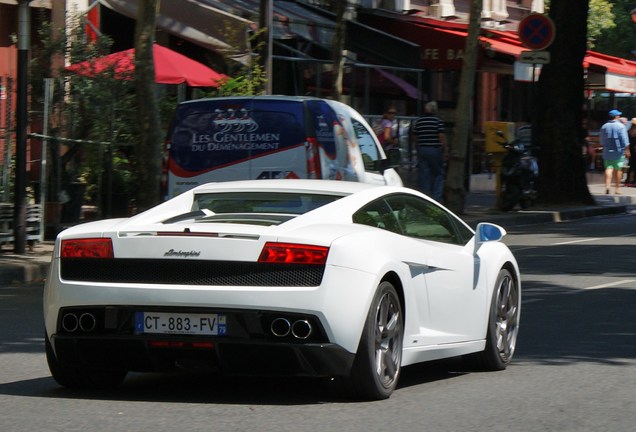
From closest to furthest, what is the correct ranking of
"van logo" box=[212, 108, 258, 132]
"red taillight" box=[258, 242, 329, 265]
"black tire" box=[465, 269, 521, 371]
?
"red taillight" box=[258, 242, 329, 265]
"black tire" box=[465, 269, 521, 371]
"van logo" box=[212, 108, 258, 132]

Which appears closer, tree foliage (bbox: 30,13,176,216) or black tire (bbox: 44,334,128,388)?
black tire (bbox: 44,334,128,388)

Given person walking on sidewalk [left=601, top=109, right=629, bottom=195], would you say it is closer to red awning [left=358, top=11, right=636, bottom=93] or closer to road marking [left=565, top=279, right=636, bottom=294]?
red awning [left=358, top=11, right=636, bottom=93]

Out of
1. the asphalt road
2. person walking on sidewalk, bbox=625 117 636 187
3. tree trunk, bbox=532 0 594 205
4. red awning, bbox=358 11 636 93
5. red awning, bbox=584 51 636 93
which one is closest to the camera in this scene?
the asphalt road

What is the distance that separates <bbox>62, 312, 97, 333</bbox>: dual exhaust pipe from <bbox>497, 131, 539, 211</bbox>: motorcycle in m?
18.8

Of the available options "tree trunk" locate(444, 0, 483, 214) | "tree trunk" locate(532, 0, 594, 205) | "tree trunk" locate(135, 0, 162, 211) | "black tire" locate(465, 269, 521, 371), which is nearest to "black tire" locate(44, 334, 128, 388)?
"black tire" locate(465, 269, 521, 371)

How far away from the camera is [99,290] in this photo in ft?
24.5

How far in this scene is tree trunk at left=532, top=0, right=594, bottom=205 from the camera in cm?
2738

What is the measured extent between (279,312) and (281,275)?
19 centimetres

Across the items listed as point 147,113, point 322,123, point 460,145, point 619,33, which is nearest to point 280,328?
point 322,123

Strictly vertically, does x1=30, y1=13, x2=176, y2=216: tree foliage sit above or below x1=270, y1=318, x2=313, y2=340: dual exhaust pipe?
above

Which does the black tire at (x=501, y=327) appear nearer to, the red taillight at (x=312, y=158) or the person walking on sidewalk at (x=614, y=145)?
the red taillight at (x=312, y=158)

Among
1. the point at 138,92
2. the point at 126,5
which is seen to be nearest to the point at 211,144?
the point at 138,92

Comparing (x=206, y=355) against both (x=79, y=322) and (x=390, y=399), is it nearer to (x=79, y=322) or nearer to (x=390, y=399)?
(x=79, y=322)

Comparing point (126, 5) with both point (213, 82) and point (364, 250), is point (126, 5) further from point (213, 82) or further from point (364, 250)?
point (364, 250)
